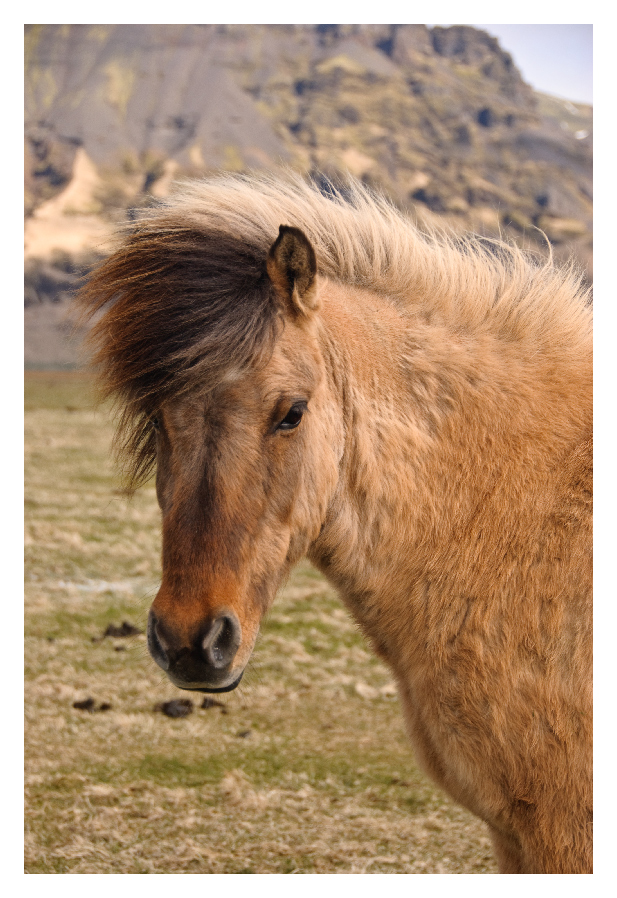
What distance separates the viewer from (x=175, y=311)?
2.46 meters

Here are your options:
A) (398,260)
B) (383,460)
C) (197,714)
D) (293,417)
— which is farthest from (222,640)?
(197,714)

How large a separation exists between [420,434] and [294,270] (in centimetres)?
87

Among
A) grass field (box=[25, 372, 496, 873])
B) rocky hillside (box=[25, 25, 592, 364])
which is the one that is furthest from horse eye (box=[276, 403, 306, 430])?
rocky hillside (box=[25, 25, 592, 364])

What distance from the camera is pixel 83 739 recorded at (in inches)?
237

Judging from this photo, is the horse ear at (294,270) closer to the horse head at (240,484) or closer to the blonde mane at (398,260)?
the horse head at (240,484)

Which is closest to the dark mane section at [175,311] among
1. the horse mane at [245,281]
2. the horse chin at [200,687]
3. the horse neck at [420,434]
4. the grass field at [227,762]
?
the horse mane at [245,281]

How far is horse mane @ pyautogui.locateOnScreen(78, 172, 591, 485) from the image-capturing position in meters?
2.42

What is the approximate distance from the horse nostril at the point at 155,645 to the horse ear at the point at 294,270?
1.25 m

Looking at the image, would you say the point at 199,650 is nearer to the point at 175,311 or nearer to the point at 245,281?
the point at 175,311

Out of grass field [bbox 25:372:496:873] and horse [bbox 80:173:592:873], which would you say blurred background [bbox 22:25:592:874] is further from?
horse [bbox 80:173:592:873]

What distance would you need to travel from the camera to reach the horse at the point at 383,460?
2.36 metres

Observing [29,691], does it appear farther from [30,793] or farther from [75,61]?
[75,61]

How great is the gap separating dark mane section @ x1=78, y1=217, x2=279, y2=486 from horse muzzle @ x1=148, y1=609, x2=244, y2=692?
2.69 feet

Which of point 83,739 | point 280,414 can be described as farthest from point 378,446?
point 83,739
